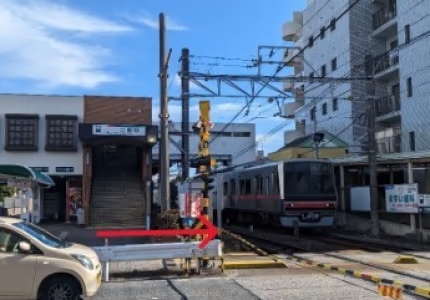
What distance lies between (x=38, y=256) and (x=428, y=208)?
58.9 feet

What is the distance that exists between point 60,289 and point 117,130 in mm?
24762

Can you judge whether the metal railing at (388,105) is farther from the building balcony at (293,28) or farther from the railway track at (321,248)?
the railway track at (321,248)

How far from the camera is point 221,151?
6919 cm

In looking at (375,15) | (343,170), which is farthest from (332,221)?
(375,15)

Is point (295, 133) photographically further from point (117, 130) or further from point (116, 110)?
point (117, 130)

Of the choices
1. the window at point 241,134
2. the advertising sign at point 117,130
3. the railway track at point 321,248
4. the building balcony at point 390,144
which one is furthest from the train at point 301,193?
the window at point 241,134

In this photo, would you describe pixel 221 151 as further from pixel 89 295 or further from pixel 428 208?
pixel 89 295

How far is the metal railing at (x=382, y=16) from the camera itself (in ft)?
150

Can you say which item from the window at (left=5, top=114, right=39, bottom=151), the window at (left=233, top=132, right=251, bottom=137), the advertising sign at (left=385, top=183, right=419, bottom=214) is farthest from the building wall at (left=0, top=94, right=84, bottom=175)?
the window at (left=233, top=132, right=251, bottom=137)

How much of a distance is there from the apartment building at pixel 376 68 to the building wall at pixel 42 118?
12782 millimetres

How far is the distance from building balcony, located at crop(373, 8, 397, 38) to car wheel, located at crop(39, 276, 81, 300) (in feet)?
129

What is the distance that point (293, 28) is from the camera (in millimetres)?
66750
